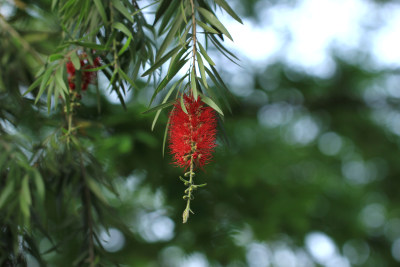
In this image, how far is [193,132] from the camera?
119 cm

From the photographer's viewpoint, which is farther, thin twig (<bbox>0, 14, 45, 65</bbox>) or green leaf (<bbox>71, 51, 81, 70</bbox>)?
thin twig (<bbox>0, 14, 45, 65</bbox>)

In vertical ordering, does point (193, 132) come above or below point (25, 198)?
above

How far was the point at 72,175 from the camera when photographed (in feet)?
6.55

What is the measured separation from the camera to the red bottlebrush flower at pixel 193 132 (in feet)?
3.86

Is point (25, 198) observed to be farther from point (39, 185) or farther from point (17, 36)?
point (17, 36)

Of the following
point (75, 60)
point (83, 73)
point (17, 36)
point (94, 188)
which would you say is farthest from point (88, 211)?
point (17, 36)

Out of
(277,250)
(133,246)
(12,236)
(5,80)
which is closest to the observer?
(12,236)

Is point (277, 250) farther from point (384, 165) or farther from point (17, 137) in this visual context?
point (17, 137)

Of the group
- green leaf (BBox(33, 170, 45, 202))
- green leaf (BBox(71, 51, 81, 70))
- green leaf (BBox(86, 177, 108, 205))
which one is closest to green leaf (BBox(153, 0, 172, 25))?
green leaf (BBox(71, 51, 81, 70))

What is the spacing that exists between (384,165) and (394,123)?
81 centimetres

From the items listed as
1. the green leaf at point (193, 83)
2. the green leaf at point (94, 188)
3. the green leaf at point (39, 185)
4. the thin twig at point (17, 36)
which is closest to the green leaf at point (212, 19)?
the green leaf at point (193, 83)

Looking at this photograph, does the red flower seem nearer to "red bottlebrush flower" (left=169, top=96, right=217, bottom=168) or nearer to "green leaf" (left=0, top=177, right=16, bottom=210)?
"green leaf" (left=0, top=177, right=16, bottom=210)

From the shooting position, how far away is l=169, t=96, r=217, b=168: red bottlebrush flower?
118 centimetres

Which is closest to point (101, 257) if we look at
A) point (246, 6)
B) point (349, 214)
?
point (246, 6)
